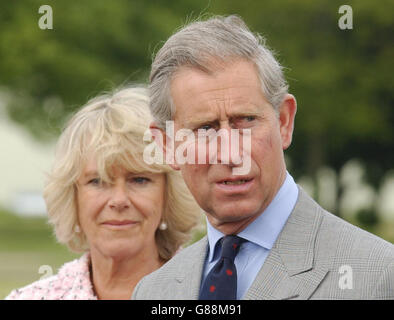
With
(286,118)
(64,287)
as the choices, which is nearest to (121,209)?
(64,287)

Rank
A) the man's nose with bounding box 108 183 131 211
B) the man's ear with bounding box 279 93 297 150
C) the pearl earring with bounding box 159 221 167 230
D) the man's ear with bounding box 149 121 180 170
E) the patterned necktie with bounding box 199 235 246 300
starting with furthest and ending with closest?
1. the pearl earring with bounding box 159 221 167 230
2. the man's nose with bounding box 108 183 131 211
3. the man's ear with bounding box 149 121 180 170
4. the man's ear with bounding box 279 93 297 150
5. the patterned necktie with bounding box 199 235 246 300

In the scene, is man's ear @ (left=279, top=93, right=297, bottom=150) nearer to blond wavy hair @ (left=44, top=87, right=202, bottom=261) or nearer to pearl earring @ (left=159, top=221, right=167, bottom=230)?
blond wavy hair @ (left=44, top=87, right=202, bottom=261)

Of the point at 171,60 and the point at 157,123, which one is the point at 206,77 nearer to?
the point at 171,60

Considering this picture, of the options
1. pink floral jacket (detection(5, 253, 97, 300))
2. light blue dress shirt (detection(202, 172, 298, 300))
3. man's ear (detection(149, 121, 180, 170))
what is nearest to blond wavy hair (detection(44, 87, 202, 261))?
pink floral jacket (detection(5, 253, 97, 300))

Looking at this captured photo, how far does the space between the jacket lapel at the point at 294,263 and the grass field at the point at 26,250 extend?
25.3 ft

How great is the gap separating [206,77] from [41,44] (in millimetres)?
22749

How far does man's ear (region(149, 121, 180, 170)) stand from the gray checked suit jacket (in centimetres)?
53

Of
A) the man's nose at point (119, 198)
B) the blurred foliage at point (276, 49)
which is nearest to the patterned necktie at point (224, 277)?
the man's nose at point (119, 198)

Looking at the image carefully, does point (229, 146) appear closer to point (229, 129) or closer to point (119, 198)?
point (229, 129)

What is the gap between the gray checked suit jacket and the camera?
2.70m

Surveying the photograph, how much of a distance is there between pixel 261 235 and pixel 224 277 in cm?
23

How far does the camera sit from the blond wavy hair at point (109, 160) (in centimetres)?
495

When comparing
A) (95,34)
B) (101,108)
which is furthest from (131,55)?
(101,108)

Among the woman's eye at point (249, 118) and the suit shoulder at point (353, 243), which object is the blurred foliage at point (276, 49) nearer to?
the woman's eye at point (249, 118)
